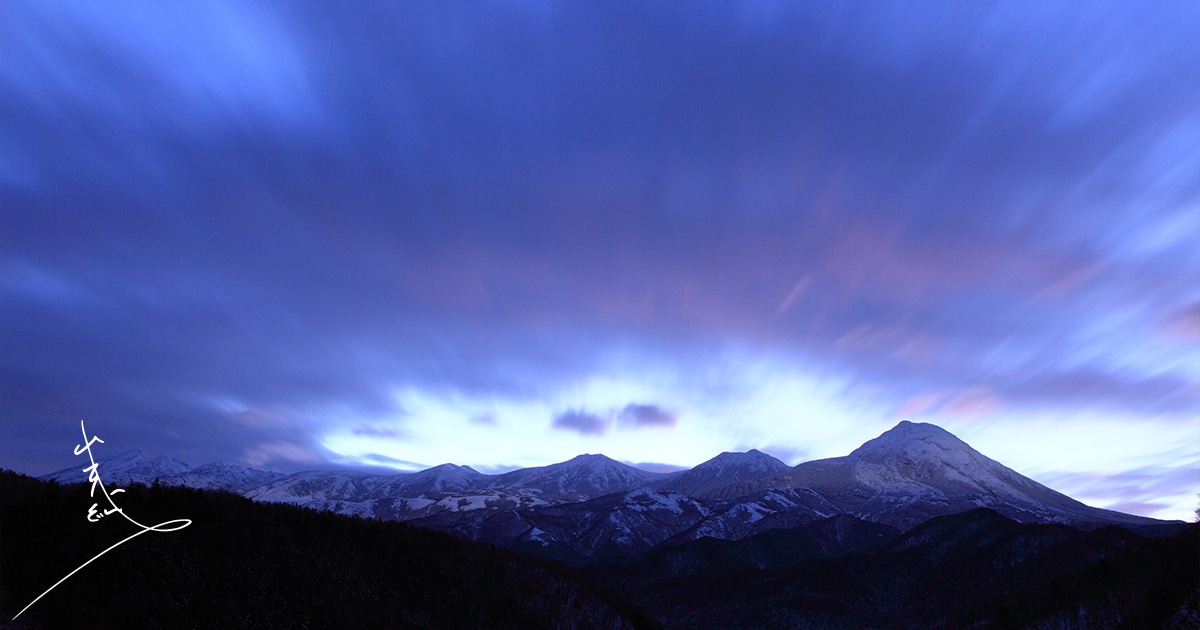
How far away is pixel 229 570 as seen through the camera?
52438mm

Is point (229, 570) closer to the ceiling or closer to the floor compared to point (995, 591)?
closer to the ceiling

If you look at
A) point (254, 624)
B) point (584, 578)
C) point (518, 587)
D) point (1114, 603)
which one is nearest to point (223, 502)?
point (254, 624)

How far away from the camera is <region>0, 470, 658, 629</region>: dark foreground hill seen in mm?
40500

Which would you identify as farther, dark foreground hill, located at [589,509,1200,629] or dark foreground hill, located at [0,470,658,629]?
dark foreground hill, located at [589,509,1200,629]

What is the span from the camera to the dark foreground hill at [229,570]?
133 ft

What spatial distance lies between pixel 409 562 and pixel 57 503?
4236 cm
